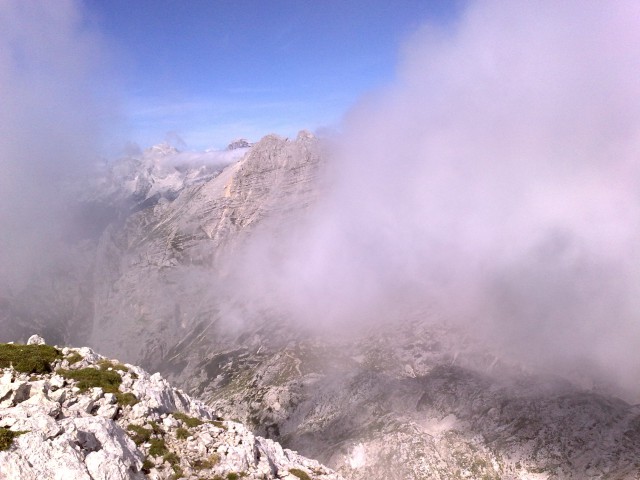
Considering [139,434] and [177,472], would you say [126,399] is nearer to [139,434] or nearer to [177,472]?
[139,434]

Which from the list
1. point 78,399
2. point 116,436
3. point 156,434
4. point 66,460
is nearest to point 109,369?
point 78,399

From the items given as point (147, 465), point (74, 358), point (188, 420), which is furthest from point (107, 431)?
point (74, 358)

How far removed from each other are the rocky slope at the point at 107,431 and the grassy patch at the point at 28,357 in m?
0.10

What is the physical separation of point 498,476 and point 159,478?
212526 mm

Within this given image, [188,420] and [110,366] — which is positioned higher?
[110,366]

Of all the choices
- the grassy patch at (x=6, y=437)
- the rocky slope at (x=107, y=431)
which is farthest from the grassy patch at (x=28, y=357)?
the grassy patch at (x=6, y=437)

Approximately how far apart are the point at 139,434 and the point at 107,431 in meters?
4.75

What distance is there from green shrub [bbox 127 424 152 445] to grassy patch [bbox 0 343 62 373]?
13.6 meters

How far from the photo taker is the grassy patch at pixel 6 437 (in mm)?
27688

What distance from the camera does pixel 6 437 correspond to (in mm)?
28359

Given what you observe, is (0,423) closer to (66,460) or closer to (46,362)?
(66,460)

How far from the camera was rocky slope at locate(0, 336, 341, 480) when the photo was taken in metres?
29.3

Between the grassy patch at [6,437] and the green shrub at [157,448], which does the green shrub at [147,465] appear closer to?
the green shrub at [157,448]

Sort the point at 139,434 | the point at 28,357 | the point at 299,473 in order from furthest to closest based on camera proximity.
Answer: the point at 28,357 → the point at 299,473 → the point at 139,434
